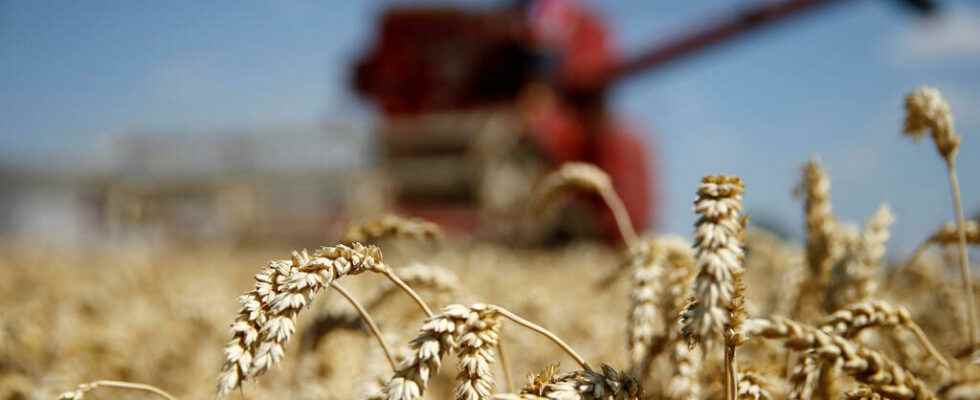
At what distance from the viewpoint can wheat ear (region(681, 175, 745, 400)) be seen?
0.61 metres

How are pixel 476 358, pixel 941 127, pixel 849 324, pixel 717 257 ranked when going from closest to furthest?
pixel 717 257 < pixel 476 358 < pixel 849 324 < pixel 941 127

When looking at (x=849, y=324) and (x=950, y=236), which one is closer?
(x=849, y=324)

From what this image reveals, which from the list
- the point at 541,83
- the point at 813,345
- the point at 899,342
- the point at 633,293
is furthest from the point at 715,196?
the point at 541,83

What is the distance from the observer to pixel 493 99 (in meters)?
12.0

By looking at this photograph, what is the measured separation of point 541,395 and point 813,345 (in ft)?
0.97

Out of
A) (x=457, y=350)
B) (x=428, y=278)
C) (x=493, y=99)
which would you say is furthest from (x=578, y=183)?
(x=493, y=99)

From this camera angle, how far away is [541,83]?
1172cm

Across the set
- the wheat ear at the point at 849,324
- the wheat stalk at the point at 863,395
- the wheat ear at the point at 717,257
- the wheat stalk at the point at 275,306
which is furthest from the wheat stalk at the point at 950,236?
the wheat stalk at the point at 275,306

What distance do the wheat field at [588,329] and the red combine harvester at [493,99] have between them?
288 inches

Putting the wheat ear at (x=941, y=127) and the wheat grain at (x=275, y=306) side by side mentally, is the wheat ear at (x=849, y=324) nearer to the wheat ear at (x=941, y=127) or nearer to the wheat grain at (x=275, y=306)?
the wheat ear at (x=941, y=127)

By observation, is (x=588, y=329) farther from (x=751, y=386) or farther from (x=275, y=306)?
(x=275, y=306)

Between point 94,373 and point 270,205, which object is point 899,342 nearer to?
point 94,373

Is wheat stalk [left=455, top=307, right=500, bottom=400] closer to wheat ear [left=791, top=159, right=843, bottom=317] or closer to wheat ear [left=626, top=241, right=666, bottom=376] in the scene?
wheat ear [left=626, top=241, right=666, bottom=376]

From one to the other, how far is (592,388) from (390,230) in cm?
48
